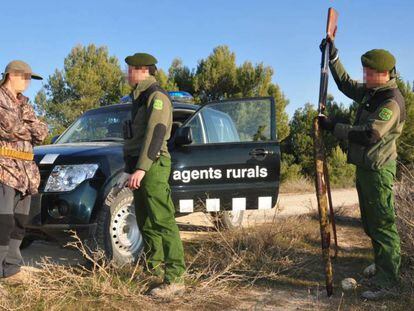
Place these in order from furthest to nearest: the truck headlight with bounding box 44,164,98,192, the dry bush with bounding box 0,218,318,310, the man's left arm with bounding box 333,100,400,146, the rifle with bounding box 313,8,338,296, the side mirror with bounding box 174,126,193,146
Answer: the side mirror with bounding box 174,126,193,146 → the truck headlight with bounding box 44,164,98,192 → the rifle with bounding box 313,8,338,296 → the man's left arm with bounding box 333,100,400,146 → the dry bush with bounding box 0,218,318,310

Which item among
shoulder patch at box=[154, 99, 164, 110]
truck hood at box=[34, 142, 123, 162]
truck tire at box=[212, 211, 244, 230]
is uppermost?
shoulder patch at box=[154, 99, 164, 110]

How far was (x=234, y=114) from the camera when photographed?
19.9 feet

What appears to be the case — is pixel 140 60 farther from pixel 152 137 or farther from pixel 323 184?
pixel 323 184

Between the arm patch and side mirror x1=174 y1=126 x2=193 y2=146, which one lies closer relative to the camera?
the arm patch

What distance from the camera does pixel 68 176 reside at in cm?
465

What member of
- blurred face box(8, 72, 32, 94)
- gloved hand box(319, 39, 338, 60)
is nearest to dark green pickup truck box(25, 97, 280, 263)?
blurred face box(8, 72, 32, 94)

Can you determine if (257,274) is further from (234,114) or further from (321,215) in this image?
(234,114)

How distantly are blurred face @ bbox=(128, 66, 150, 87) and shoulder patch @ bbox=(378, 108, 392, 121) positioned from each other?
1.88m

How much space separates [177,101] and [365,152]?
352 cm

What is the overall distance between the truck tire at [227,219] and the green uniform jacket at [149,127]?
1.91m

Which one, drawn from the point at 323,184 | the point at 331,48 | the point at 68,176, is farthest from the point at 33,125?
the point at 331,48

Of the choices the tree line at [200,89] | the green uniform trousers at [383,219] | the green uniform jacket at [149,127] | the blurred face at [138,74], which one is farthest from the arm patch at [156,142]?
the tree line at [200,89]

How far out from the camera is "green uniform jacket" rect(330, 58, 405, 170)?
12.4 feet

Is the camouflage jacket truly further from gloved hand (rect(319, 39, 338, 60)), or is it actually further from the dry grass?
gloved hand (rect(319, 39, 338, 60))
